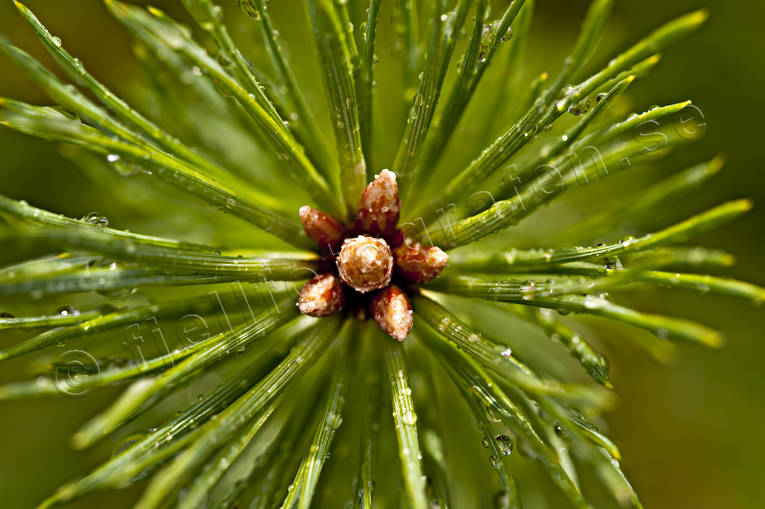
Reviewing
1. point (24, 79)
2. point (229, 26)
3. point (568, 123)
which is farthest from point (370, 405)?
point (24, 79)

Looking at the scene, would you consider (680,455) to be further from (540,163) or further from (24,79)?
(24,79)

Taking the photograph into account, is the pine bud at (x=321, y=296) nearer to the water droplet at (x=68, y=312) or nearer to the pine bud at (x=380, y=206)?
the pine bud at (x=380, y=206)

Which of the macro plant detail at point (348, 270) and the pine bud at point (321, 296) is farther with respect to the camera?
the pine bud at point (321, 296)

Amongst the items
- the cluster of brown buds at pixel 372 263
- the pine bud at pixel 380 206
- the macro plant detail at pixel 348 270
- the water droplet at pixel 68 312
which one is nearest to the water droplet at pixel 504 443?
the macro plant detail at pixel 348 270

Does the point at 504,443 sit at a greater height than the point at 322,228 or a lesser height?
lesser

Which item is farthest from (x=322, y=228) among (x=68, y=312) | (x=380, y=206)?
(x=68, y=312)

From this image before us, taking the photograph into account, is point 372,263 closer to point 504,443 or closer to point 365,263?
point 365,263

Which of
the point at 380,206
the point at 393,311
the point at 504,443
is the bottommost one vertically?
the point at 504,443
